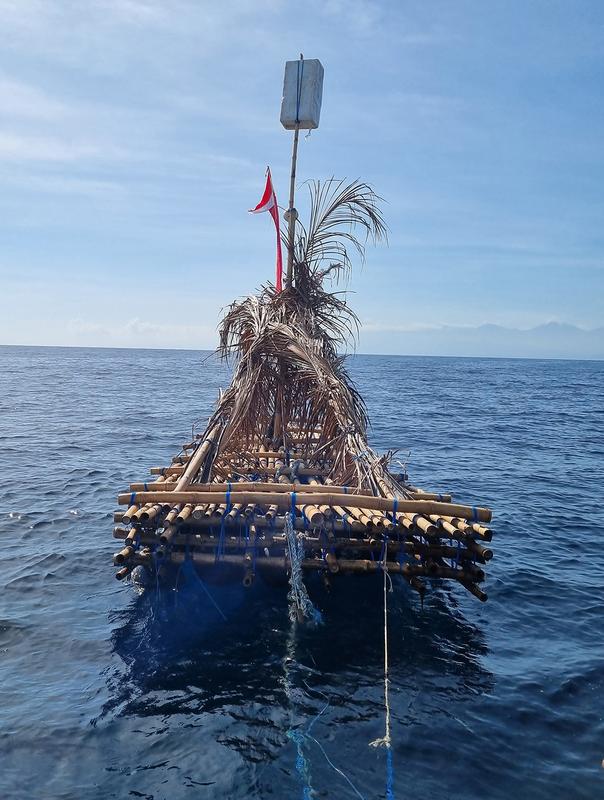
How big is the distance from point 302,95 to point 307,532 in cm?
1015

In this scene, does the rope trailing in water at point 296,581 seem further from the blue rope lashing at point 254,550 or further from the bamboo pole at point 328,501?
the blue rope lashing at point 254,550

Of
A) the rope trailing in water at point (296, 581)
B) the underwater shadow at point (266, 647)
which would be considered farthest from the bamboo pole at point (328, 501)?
the underwater shadow at point (266, 647)

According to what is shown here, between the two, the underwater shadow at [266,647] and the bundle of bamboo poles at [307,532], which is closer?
the underwater shadow at [266,647]

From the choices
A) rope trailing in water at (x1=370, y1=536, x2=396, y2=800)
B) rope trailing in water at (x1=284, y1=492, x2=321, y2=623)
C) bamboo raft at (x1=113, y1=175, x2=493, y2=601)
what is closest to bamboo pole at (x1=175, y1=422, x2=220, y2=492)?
bamboo raft at (x1=113, y1=175, x2=493, y2=601)

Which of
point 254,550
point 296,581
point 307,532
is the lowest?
point 296,581

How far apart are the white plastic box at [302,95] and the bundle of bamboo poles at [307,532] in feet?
28.7

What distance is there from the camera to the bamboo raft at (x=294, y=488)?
769 cm

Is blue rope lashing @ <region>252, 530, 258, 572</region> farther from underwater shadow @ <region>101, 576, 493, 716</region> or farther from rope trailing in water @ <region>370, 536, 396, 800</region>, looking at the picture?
rope trailing in water @ <region>370, 536, 396, 800</region>

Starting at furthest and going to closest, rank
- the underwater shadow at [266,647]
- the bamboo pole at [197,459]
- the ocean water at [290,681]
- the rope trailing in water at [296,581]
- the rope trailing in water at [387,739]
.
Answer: the bamboo pole at [197,459], the rope trailing in water at [296,581], the underwater shadow at [266,647], the ocean water at [290,681], the rope trailing in water at [387,739]

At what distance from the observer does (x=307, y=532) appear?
8.20 metres

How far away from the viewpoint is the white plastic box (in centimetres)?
1310

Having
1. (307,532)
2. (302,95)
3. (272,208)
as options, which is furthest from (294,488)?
(302,95)

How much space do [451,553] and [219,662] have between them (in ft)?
11.1

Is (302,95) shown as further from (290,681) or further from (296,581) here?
(290,681)
